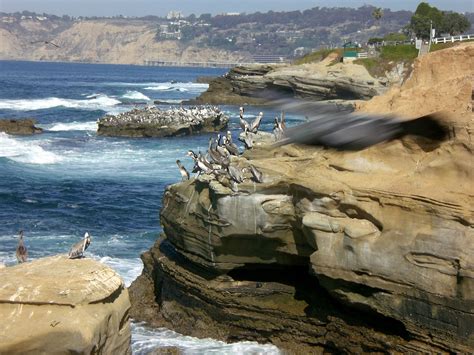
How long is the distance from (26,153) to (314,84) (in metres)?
34.6

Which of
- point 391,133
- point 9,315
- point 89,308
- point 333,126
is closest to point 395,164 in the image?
point 391,133

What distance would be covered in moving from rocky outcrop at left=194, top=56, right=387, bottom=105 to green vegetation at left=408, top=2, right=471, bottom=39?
9440 millimetres

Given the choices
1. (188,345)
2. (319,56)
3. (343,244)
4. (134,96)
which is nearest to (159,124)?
(188,345)

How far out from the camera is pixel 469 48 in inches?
587

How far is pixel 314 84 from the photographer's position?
70.1 m

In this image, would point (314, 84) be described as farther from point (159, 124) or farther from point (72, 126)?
point (72, 126)

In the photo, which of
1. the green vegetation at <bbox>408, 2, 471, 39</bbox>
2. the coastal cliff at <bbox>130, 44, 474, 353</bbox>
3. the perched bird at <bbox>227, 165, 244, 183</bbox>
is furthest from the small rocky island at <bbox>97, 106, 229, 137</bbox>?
the perched bird at <bbox>227, 165, 244, 183</bbox>

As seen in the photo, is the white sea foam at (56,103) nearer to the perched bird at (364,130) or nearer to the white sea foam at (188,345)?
the white sea foam at (188,345)

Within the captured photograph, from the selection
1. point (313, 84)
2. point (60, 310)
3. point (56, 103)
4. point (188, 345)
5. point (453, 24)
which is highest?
point (60, 310)

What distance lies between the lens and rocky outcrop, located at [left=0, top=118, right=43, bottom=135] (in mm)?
52438

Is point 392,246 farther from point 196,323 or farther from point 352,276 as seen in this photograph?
point 196,323

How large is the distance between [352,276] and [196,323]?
4.04m

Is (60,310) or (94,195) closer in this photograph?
(60,310)

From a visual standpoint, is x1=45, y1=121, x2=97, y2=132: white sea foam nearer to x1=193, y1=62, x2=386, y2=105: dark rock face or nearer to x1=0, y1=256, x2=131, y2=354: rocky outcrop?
x1=193, y1=62, x2=386, y2=105: dark rock face
